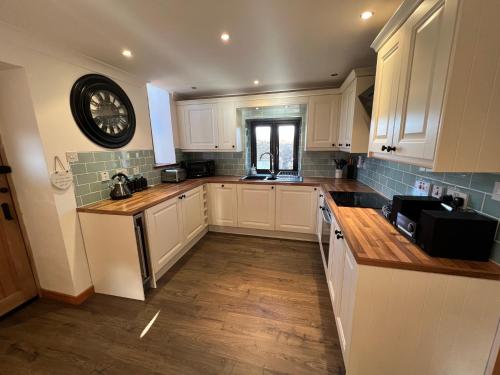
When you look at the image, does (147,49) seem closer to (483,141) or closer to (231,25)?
(231,25)

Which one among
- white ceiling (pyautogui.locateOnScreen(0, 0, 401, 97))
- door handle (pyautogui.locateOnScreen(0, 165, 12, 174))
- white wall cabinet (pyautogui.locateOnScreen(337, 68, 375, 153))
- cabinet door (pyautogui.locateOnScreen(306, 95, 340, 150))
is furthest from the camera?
cabinet door (pyautogui.locateOnScreen(306, 95, 340, 150))

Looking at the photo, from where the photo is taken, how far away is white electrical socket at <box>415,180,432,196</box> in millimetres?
1400

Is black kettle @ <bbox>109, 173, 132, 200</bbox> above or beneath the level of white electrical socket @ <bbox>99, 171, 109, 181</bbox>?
beneath

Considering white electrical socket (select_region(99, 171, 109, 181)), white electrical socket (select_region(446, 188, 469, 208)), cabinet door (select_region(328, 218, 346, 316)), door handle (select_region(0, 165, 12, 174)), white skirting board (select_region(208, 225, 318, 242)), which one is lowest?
white skirting board (select_region(208, 225, 318, 242))

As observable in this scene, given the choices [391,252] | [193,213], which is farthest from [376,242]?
[193,213]

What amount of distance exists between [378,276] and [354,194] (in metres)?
1.33

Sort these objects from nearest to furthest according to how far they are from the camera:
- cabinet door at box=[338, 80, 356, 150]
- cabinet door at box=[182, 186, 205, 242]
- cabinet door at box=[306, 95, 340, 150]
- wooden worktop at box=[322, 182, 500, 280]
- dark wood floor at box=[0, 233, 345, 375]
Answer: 1. wooden worktop at box=[322, 182, 500, 280]
2. dark wood floor at box=[0, 233, 345, 375]
3. cabinet door at box=[338, 80, 356, 150]
4. cabinet door at box=[182, 186, 205, 242]
5. cabinet door at box=[306, 95, 340, 150]

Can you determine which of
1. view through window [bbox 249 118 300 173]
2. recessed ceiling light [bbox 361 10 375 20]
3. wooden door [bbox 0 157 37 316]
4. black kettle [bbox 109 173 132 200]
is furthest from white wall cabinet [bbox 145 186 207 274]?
recessed ceiling light [bbox 361 10 375 20]

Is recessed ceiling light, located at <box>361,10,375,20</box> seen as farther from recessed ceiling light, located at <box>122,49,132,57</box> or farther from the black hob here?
recessed ceiling light, located at <box>122,49,132,57</box>

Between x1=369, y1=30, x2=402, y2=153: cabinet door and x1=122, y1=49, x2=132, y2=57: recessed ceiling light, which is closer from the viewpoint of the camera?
x1=369, y1=30, x2=402, y2=153: cabinet door

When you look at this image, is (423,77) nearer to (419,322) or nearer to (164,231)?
(419,322)

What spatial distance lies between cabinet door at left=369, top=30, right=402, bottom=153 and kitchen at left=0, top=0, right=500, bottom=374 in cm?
2

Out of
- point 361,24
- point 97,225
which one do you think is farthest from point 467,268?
point 97,225

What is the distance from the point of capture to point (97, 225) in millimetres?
1865
